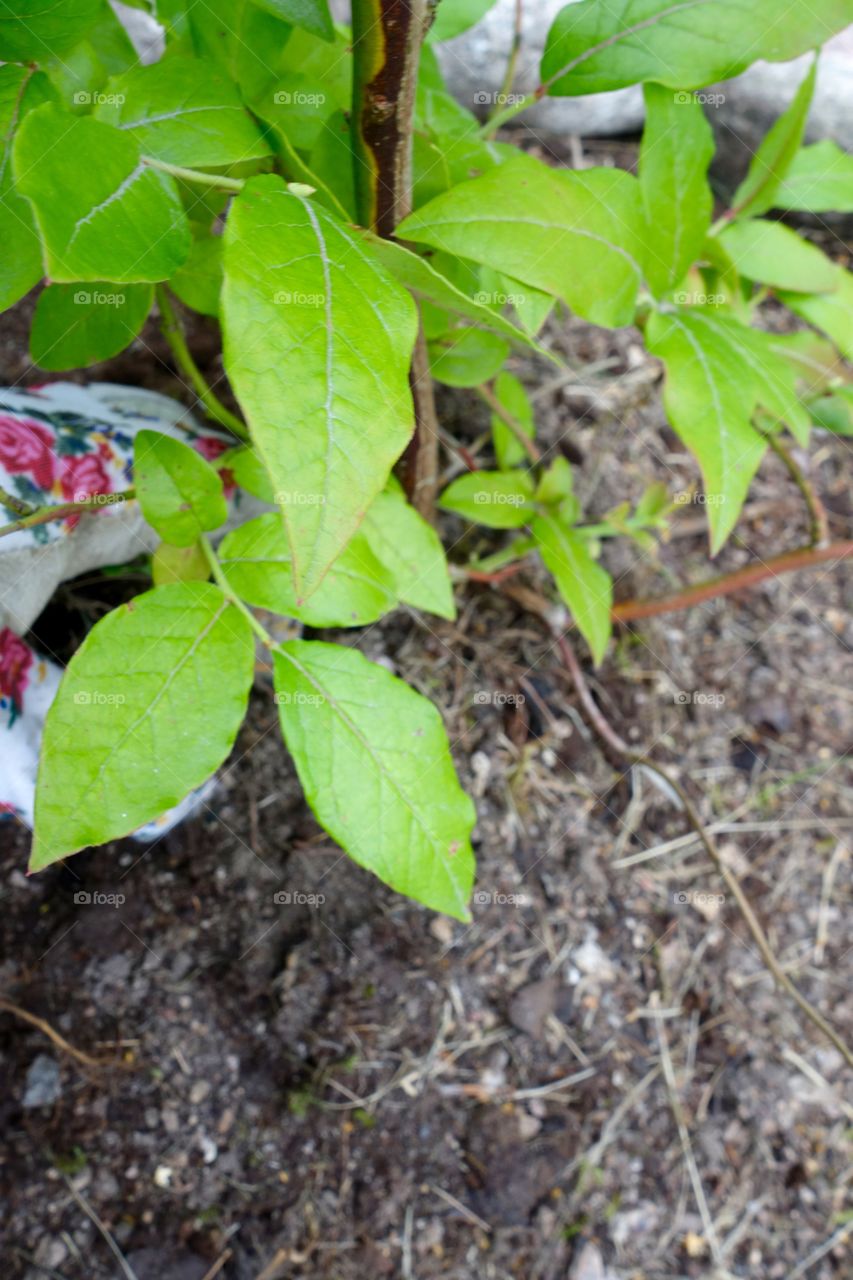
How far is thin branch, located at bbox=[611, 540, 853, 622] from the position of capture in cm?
135

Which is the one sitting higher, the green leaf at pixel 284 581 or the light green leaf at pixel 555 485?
the green leaf at pixel 284 581

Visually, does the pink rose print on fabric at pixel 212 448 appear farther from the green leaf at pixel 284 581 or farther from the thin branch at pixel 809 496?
the thin branch at pixel 809 496

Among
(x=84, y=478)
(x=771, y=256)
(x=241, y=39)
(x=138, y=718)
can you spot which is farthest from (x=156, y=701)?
(x=771, y=256)

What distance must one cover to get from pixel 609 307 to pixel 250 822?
0.83 meters

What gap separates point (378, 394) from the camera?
22.0 inches

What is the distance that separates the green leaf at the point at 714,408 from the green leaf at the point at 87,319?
0.49 metres

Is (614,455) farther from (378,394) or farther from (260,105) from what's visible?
(378,394)

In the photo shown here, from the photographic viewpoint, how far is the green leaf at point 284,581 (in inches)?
34.3

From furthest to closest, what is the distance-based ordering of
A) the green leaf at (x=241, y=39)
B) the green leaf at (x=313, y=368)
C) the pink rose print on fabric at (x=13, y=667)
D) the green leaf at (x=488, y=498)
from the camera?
the green leaf at (x=488, y=498) < the pink rose print on fabric at (x=13, y=667) < the green leaf at (x=241, y=39) < the green leaf at (x=313, y=368)

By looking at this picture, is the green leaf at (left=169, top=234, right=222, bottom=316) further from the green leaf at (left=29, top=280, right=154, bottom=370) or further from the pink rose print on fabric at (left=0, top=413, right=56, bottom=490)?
the pink rose print on fabric at (left=0, top=413, right=56, bottom=490)

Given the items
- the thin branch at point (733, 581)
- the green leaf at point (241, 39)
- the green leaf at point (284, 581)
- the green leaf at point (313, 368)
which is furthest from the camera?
the thin branch at point (733, 581)

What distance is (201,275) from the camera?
0.91 metres

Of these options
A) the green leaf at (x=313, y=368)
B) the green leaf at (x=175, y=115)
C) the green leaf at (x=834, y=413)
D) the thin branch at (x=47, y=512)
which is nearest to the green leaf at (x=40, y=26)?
the green leaf at (x=175, y=115)

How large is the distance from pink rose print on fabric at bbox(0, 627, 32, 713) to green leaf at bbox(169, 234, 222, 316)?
1.28ft
